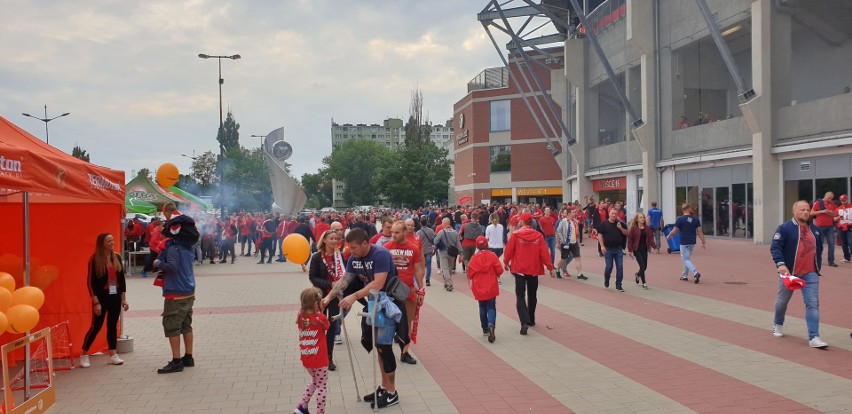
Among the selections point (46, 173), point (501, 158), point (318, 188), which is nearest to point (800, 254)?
point (46, 173)

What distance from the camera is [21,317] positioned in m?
5.29

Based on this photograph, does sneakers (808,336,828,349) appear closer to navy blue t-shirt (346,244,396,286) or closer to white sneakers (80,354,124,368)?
navy blue t-shirt (346,244,396,286)

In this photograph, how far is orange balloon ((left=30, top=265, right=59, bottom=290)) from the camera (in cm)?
736

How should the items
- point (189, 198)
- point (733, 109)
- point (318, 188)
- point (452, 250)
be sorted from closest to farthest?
point (452, 250) → point (189, 198) → point (733, 109) → point (318, 188)

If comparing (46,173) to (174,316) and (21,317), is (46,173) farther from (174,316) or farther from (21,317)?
(174,316)

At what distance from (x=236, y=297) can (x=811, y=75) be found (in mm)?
23325

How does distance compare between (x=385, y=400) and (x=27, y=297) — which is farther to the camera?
(x=385, y=400)

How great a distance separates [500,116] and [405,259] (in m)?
52.1

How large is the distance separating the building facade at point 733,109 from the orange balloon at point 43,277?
2013 cm

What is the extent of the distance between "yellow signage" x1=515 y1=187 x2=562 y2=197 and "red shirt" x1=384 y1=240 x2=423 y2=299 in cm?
5006

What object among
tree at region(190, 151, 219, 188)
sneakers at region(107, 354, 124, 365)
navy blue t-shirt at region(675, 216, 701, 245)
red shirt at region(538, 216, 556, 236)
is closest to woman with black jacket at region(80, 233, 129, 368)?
sneakers at region(107, 354, 124, 365)

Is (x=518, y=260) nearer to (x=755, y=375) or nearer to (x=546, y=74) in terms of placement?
(x=755, y=375)

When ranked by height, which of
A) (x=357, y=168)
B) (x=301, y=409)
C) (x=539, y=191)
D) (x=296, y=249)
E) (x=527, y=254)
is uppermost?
(x=357, y=168)

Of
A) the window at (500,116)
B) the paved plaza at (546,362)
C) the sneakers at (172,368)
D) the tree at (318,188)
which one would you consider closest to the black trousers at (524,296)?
the paved plaza at (546,362)
